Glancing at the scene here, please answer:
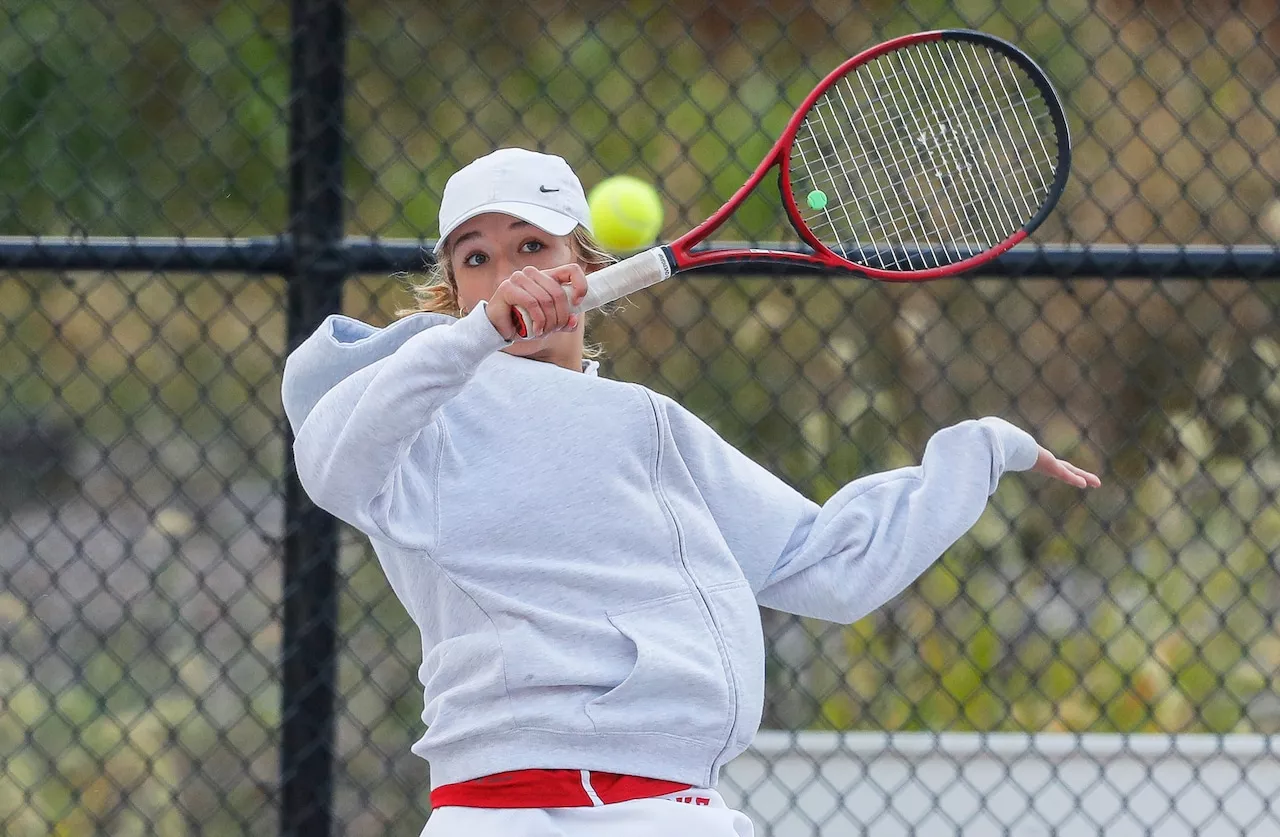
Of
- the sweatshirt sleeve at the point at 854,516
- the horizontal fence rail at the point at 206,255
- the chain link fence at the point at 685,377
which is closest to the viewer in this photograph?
the sweatshirt sleeve at the point at 854,516

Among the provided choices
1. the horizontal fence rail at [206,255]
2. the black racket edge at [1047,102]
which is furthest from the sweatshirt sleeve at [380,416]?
the horizontal fence rail at [206,255]

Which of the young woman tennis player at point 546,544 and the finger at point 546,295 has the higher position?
the finger at point 546,295

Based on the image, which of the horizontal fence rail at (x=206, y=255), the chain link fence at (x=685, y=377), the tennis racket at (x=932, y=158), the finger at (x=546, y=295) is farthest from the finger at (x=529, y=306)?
the chain link fence at (x=685, y=377)

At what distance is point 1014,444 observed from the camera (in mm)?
1417

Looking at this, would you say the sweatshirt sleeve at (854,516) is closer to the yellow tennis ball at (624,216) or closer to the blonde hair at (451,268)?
the blonde hair at (451,268)

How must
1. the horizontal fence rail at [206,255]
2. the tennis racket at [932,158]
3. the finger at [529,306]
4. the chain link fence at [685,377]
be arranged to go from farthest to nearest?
the chain link fence at [685,377] → the horizontal fence rail at [206,255] → the tennis racket at [932,158] → the finger at [529,306]

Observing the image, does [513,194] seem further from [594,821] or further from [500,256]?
[594,821]

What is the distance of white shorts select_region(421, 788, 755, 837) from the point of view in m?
1.26

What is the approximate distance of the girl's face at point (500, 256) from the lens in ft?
4.42

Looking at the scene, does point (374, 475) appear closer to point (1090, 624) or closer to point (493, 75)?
point (493, 75)

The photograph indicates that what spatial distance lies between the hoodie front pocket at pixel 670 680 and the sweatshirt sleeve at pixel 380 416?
8.6 inches

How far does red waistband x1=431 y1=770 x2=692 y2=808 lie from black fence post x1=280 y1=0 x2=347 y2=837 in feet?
2.57

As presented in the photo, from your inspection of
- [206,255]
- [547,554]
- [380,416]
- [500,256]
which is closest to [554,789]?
[547,554]

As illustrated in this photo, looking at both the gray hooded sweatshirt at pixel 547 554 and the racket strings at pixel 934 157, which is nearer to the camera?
the gray hooded sweatshirt at pixel 547 554
